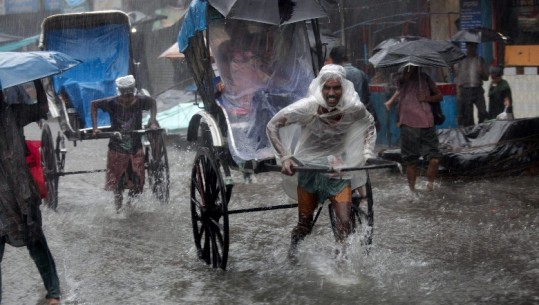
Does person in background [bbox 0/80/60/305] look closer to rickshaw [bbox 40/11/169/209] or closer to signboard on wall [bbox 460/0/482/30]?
rickshaw [bbox 40/11/169/209]

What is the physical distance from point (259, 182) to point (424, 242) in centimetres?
422

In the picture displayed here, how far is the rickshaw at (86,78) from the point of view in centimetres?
945

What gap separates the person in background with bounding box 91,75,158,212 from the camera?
9.06 meters

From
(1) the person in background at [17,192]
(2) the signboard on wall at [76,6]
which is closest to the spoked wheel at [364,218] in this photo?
(1) the person in background at [17,192]

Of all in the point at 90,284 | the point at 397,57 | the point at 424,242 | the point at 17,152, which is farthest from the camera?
the point at 397,57

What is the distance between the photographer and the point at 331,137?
580cm

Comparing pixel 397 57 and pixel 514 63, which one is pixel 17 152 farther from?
pixel 514 63

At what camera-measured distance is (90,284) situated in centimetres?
618

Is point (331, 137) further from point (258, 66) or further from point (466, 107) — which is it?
point (466, 107)

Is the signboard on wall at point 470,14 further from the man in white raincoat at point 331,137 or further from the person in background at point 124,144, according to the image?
the man in white raincoat at point 331,137

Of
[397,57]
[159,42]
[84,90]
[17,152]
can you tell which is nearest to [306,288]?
[17,152]

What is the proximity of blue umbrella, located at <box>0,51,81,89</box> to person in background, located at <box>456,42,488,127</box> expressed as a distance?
25.6ft

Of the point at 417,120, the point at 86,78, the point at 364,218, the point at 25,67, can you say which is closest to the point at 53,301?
the point at 25,67

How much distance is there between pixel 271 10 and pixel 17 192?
A: 8.32ft
